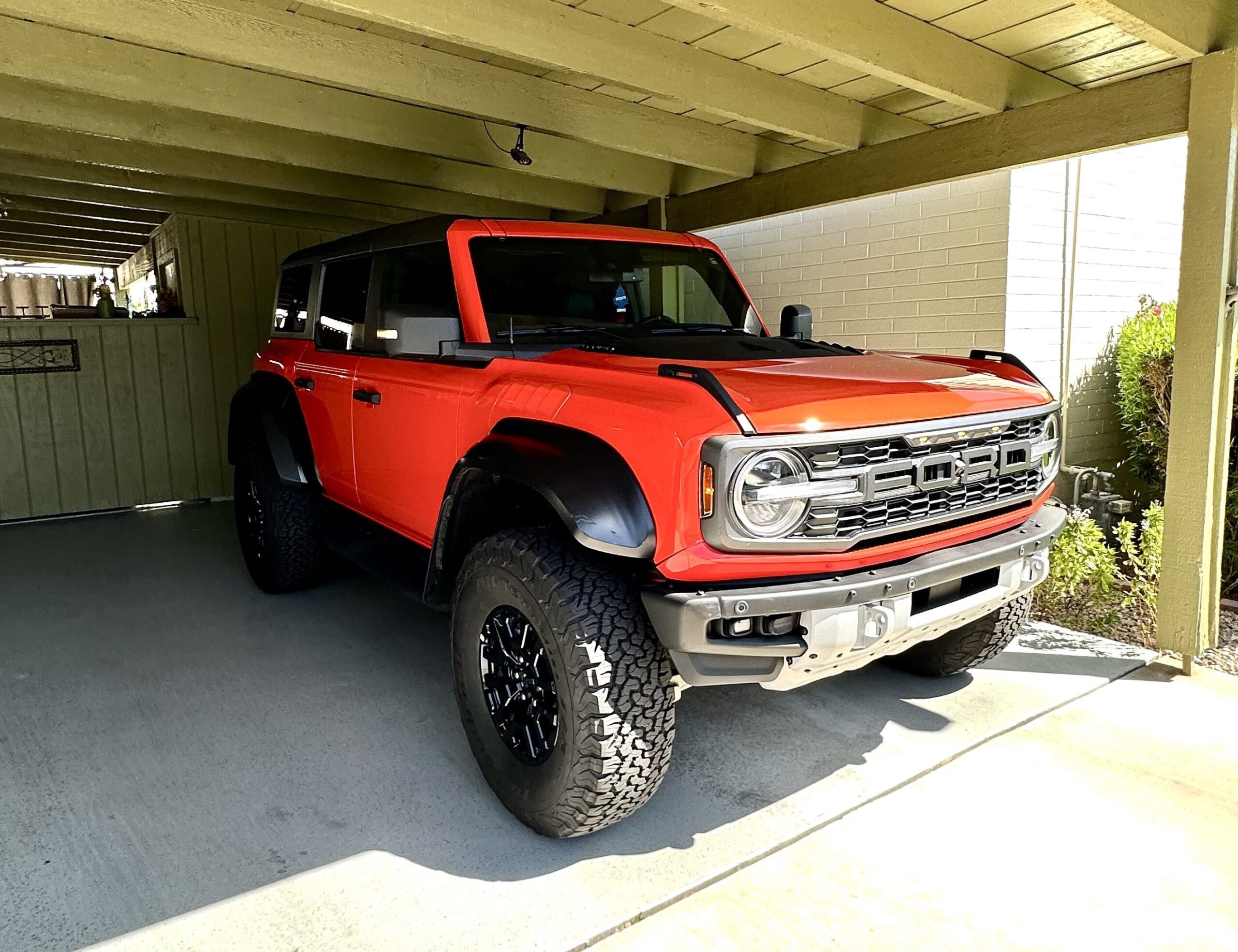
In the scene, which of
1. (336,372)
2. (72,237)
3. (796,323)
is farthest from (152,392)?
(796,323)

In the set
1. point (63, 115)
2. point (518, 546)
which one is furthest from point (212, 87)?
point (518, 546)

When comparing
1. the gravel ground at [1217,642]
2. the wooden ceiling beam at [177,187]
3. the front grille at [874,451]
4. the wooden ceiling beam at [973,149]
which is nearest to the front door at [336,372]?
the front grille at [874,451]

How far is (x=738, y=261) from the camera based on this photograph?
662cm

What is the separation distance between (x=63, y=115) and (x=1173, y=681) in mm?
5861

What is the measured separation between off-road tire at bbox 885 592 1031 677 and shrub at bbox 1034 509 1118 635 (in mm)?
956

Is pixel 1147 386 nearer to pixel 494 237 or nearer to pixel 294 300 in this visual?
pixel 494 237

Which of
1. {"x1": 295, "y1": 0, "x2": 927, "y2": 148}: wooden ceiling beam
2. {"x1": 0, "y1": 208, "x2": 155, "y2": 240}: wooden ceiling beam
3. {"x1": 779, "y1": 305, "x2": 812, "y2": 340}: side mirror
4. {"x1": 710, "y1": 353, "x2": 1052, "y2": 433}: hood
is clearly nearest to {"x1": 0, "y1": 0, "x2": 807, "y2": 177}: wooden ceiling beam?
{"x1": 295, "y1": 0, "x2": 927, "y2": 148}: wooden ceiling beam

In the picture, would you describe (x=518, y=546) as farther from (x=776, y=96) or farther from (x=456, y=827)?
(x=776, y=96)

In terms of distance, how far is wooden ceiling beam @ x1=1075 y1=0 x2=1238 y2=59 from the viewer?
111 inches

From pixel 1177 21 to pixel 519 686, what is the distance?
126 inches

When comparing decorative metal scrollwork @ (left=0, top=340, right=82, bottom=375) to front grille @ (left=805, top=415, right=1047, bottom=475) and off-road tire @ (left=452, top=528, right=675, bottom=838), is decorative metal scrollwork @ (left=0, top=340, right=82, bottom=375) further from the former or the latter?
front grille @ (left=805, top=415, right=1047, bottom=475)

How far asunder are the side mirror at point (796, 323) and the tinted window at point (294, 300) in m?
2.28

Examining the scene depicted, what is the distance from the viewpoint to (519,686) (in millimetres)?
2469

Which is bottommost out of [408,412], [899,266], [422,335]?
[408,412]
